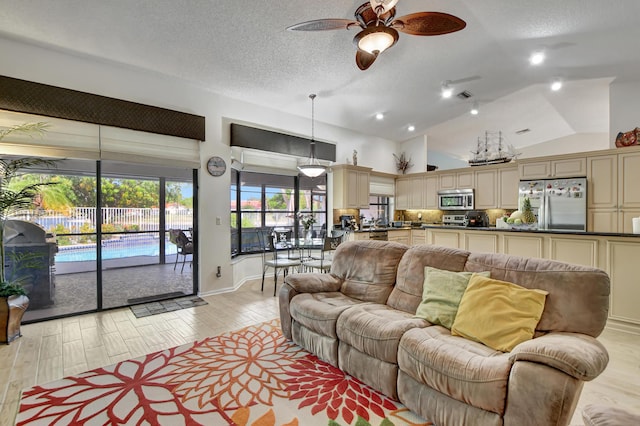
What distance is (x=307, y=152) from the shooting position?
5938 mm

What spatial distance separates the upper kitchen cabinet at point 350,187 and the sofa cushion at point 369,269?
320cm

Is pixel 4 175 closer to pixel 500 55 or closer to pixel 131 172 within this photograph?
pixel 131 172

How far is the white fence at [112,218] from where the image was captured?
351 centimetres

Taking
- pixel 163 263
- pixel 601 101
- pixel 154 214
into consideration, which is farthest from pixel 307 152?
pixel 601 101

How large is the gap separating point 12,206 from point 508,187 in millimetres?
7797

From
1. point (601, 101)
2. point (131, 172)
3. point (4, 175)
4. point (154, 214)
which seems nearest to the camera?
point (4, 175)

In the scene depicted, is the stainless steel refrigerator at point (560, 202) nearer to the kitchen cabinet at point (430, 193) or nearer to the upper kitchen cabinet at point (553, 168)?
the upper kitchen cabinet at point (553, 168)

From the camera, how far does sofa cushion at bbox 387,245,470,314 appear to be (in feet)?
8.07

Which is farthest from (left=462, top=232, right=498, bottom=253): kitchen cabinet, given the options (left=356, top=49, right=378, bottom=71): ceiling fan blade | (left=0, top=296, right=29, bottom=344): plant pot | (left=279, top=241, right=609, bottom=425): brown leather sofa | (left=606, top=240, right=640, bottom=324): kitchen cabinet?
(left=0, top=296, right=29, bottom=344): plant pot

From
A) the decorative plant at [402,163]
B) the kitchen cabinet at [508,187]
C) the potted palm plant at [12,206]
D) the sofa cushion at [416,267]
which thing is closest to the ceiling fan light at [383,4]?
the sofa cushion at [416,267]

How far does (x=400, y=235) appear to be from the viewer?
6.82 m

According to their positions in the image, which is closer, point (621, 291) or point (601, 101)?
point (621, 291)

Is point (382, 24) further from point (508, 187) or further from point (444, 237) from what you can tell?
point (508, 187)

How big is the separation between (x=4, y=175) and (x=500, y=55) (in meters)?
6.26
